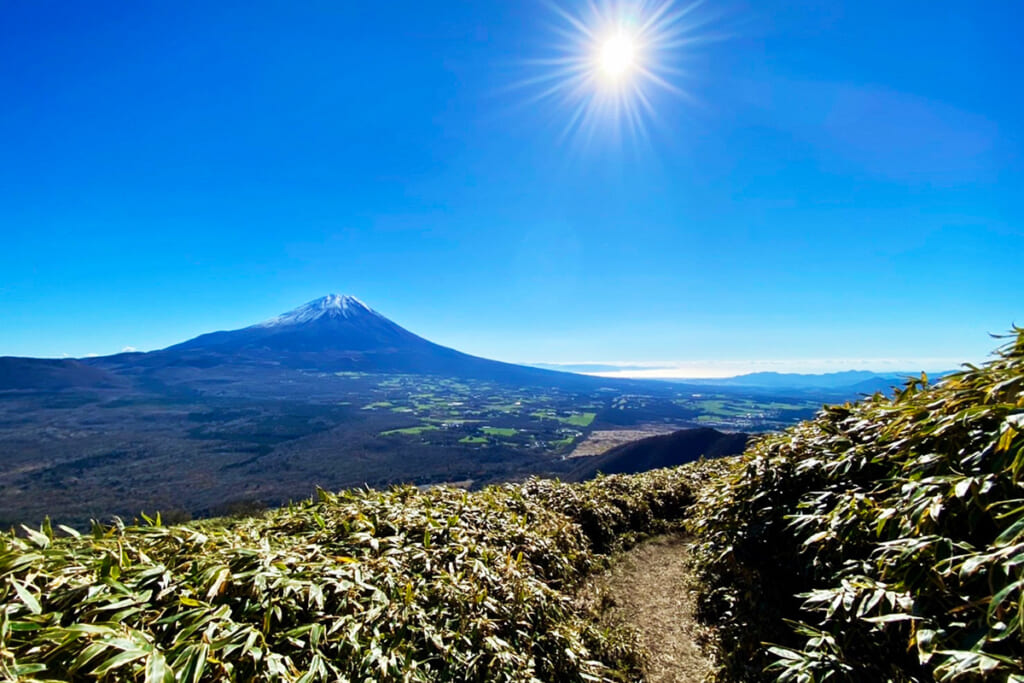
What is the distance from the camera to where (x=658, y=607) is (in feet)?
19.5

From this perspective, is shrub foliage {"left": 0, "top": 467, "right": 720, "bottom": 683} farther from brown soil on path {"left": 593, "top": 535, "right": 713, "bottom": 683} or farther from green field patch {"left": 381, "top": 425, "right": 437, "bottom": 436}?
green field patch {"left": 381, "top": 425, "right": 437, "bottom": 436}

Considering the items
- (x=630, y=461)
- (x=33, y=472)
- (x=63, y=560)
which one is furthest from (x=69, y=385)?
(x=63, y=560)

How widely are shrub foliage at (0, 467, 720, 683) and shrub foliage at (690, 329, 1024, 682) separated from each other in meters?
1.73

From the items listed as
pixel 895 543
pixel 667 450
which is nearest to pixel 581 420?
pixel 667 450

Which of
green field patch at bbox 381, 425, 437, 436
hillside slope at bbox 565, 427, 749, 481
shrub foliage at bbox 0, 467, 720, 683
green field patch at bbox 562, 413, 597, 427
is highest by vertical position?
shrub foliage at bbox 0, 467, 720, 683

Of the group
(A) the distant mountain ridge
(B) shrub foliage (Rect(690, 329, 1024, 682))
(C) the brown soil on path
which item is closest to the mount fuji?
(A) the distant mountain ridge

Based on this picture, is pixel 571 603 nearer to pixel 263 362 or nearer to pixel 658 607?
pixel 658 607

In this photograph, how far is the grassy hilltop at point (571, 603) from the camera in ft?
6.12

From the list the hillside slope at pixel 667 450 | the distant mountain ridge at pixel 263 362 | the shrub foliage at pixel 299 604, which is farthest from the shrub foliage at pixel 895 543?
the distant mountain ridge at pixel 263 362

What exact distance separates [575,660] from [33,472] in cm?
8319

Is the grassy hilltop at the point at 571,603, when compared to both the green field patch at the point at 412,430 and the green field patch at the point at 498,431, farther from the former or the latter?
the green field patch at the point at 498,431

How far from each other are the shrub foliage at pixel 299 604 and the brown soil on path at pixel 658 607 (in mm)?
583

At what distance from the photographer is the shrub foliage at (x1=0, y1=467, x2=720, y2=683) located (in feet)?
6.38

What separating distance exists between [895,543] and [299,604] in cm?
355
